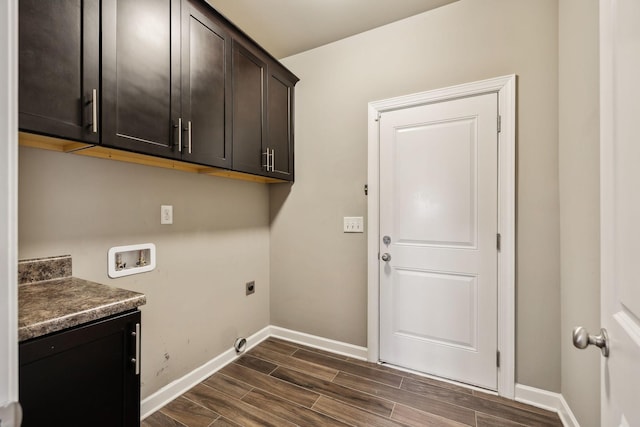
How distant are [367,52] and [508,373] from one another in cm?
253

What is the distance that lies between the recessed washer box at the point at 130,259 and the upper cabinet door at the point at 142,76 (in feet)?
1.95

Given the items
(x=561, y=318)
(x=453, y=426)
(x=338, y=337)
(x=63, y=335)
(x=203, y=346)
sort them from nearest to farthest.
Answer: (x=63, y=335), (x=453, y=426), (x=561, y=318), (x=203, y=346), (x=338, y=337)

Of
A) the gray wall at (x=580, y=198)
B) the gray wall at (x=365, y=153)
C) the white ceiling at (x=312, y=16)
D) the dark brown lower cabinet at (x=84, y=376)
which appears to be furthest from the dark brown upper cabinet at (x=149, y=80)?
the gray wall at (x=580, y=198)

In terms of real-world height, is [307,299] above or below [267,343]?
above

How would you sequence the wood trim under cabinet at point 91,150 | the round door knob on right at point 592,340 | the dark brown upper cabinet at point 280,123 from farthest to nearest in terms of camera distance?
1. the dark brown upper cabinet at point 280,123
2. the wood trim under cabinet at point 91,150
3. the round door knob on right at point 592,340

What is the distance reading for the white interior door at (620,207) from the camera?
0.52 m

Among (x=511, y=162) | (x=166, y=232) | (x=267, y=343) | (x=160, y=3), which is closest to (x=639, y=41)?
(x=511, y=162)

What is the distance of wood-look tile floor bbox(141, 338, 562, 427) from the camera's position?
1.59m

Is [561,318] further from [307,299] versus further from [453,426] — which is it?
[307,299]

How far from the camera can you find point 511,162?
1750 millimetres

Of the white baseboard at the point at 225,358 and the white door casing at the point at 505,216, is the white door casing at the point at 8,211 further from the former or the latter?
the white door casing at the point at 505,216

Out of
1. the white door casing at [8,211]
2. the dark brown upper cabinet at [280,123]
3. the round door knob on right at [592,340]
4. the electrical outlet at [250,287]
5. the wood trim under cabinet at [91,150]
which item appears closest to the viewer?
the white door casing at [8,211]

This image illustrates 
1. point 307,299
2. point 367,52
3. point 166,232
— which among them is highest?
point 367,52

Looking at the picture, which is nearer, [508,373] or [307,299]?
[508,373]
